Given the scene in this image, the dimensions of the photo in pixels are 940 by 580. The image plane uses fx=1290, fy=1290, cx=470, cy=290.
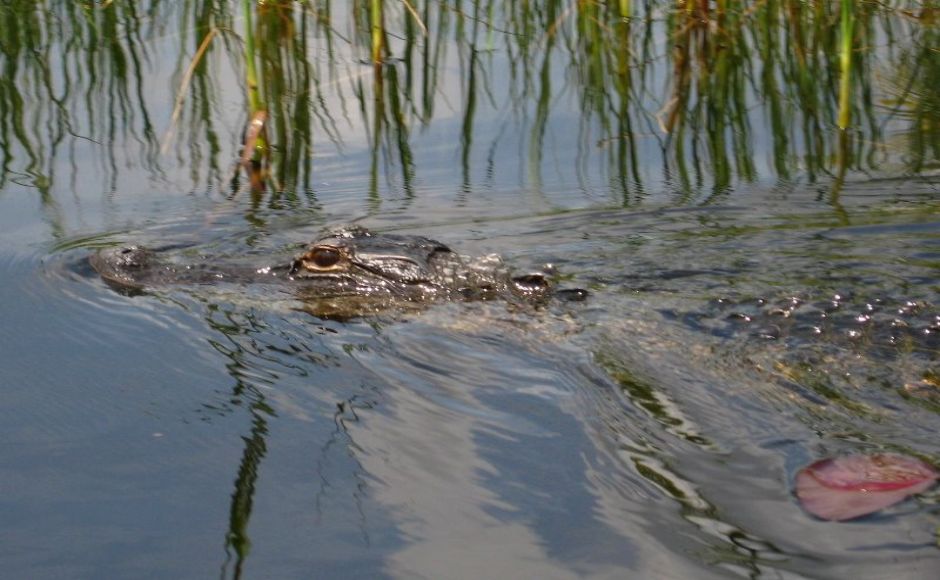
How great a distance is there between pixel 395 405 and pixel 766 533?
4.54 feet

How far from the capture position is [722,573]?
299 cm

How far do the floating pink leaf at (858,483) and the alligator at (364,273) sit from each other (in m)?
1.91

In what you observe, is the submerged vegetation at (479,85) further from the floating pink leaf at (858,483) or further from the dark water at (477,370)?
the floating pink leaf at (858,483)

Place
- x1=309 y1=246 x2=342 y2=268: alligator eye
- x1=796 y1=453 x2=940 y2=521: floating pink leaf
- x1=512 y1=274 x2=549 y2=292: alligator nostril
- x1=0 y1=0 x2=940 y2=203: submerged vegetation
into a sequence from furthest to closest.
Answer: x1=0 y1=0 x2=940 y2=203: submerged vegetation, x1=309 y1=246 x2=342 y2=268: alligator eye, x1=512 y1=274 x2=549 y2=292: alligator nostril, x1=796 y1=453 x2=940 y2=521: floating pink leaf

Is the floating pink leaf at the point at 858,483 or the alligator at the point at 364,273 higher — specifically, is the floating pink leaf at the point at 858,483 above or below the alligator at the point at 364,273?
below

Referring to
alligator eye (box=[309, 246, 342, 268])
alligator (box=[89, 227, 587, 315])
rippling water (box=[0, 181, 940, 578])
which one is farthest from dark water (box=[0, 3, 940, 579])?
alligator eye (box=[309, 246, 342, 268])

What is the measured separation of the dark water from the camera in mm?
3164

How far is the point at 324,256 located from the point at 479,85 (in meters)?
2.89

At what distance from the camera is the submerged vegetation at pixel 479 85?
275 inches

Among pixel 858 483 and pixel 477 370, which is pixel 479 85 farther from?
pixel 858 483

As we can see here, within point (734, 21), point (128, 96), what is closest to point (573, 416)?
point (128, 96)

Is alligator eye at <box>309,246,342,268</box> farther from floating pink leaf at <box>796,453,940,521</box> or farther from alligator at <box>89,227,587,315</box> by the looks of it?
floating pink leaf at <box>796,453,940,521</box>

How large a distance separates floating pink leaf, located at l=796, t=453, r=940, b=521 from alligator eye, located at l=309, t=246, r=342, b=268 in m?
2.47

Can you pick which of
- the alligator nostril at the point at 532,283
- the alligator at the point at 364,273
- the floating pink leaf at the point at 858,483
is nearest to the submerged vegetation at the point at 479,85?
the alligator at the point at 364,273
